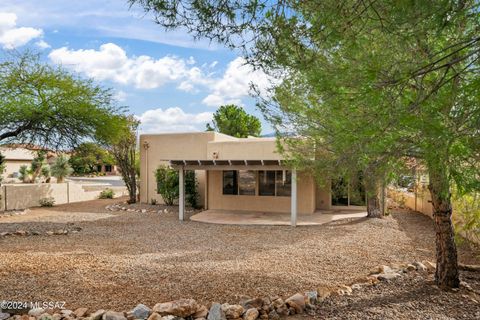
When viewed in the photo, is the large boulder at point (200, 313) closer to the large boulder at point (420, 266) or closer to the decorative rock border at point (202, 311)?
the decorative rock border at point (202, 311)

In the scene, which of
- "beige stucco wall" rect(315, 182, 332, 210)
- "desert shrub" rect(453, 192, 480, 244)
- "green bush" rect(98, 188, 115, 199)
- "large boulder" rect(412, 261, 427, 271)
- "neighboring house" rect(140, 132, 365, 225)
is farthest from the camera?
"green bush" rect(98, 188, 115, 199)

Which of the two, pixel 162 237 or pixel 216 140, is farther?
pixel 216 140

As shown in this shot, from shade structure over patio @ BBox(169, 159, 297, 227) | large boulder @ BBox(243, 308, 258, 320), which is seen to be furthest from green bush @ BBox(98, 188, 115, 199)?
large boulder @ BBox(243, 308, 258, 320)

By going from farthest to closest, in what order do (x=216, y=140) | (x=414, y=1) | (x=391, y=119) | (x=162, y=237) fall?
(x=216, y=140) < (x=162, y=237) < (x=391, y=119) < (x=414, y=1)

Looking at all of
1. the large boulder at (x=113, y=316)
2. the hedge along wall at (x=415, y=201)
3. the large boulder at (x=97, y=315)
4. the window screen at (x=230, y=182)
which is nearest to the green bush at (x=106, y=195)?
the window screen at (x=230, y=182)

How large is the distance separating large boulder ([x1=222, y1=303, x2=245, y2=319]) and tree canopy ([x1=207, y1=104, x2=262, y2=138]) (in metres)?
30.8

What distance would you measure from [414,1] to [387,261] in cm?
723

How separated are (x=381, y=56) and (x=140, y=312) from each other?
457 cm

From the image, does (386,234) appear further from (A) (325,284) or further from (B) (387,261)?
(A) (325,284)

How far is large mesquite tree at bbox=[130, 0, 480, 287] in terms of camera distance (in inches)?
127

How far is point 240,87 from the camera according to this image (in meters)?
8.67

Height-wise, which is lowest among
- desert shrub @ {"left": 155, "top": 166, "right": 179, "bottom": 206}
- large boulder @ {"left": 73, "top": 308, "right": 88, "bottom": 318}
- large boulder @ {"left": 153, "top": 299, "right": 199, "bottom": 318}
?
large boulder @ {"left": 73, "top": 308, "right": 88, "bottom": 318}

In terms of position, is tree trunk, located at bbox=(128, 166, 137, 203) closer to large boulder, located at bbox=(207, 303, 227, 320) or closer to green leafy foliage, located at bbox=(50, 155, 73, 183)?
green leafy foliage, located at bbox=(50, 155, 73, 183)

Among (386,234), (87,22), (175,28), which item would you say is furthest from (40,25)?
(386,234)
